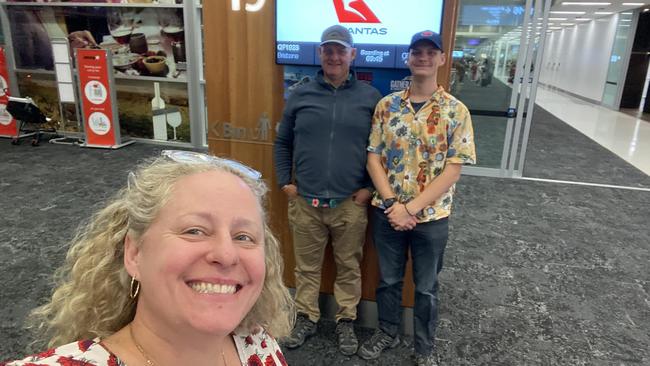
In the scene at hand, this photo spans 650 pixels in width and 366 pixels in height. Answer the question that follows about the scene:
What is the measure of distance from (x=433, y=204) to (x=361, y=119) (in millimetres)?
529

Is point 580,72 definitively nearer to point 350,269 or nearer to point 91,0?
point 91,0

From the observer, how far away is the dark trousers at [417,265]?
206 cm

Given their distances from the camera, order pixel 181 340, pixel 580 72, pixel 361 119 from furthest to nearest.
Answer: pixel 580 72
pixel 361 119
pixel 181 340

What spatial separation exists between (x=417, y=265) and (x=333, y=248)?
1.62 ft

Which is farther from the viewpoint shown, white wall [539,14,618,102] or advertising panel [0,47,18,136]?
white wall [539,14,618,102]

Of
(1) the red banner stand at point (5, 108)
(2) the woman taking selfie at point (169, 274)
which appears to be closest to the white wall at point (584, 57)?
(1) the red banner stand at point (5, 108)

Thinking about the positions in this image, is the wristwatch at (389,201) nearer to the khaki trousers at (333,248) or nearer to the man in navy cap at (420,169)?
the man in navy cap at (420,169)

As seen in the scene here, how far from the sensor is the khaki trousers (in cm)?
225

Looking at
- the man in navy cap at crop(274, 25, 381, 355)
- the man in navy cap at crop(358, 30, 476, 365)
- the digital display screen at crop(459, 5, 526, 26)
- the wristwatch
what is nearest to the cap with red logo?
the man in navy cap at crop(274, 25, 381, 355)

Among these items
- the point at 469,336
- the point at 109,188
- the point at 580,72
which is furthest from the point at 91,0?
the point at 580,72

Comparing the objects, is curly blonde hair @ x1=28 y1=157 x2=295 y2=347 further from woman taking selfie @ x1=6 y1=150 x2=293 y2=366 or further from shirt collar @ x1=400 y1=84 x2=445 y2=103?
shirt collar @ x1=400 y1=84 x2=445 y2=103

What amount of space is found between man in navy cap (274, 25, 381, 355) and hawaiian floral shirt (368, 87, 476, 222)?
0.14m

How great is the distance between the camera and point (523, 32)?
538cm

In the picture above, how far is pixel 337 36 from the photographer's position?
2.05 metres
